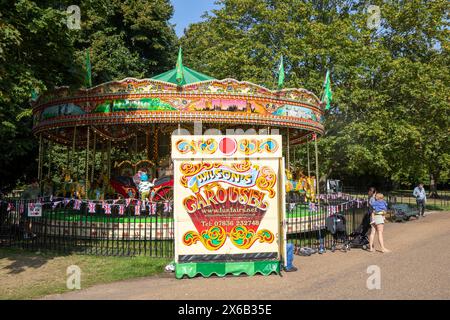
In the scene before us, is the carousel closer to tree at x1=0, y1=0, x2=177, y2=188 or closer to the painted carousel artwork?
the painted carousel artwork

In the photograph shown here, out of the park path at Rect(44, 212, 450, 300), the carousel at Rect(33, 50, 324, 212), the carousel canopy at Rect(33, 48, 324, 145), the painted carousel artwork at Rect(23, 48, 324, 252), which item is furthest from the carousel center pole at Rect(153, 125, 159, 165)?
the park path at Rect(44, 212, 450, 300)

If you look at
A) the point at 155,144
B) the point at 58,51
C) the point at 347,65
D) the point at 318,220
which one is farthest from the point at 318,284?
the point at 347,65

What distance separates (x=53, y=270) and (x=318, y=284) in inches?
205

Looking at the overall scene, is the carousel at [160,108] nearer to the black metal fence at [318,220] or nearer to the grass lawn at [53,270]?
the black metal fence at [318,220]

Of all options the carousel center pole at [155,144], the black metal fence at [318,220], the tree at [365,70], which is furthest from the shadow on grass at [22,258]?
the tree at [365,70]

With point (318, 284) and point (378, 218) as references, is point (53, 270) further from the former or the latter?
point (378, 218)

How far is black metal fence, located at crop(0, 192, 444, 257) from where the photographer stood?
10453mm

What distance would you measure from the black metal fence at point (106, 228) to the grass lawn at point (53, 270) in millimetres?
608

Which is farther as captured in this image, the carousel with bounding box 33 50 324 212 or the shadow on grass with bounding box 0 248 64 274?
the carousel with bounding box 33 50 324 212

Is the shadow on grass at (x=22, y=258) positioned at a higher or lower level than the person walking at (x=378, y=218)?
lower

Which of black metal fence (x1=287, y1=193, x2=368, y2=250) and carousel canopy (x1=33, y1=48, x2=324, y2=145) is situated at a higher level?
carousel canopy (x1=33, y1=48, x2=324, y2=145)

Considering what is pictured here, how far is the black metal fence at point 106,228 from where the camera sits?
34.3 feet

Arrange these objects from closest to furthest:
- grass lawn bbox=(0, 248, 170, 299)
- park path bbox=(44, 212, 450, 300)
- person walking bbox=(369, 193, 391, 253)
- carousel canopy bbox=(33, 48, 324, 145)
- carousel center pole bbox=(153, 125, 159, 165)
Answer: park path bbox=(44, 212, 450, 300) < grass lawn bbox=(0, 248, 170, 299) < person walking bbox=(369, 193, 391, 253) < carousel canopy bbox=(33, 48, 324, 145) < carousel center pole bbox=(153, 125, 159, 165)

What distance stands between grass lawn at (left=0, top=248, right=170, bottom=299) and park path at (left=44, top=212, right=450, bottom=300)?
1.57ft
